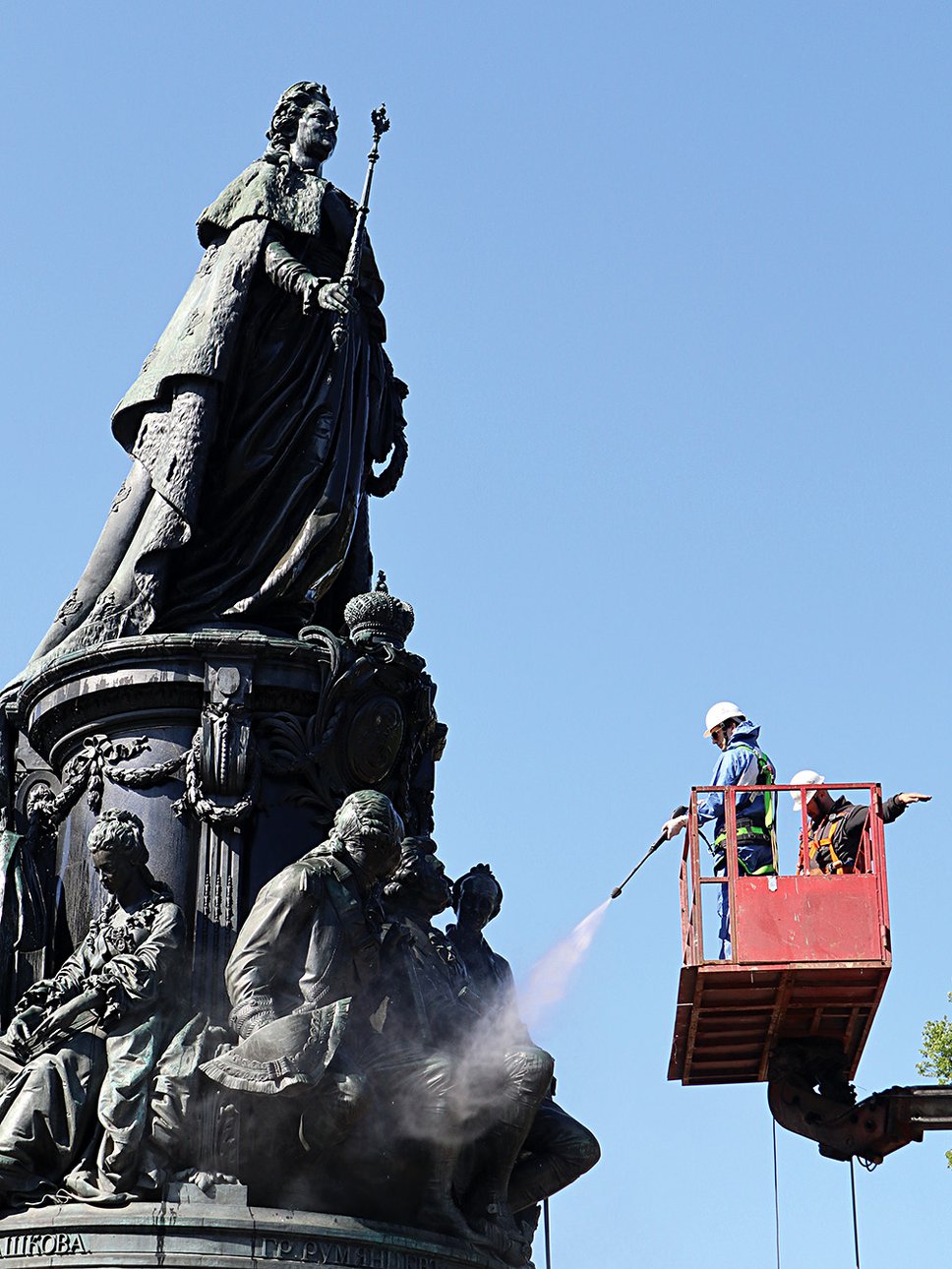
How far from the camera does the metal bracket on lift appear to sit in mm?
18469

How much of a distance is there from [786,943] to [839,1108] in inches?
83.1

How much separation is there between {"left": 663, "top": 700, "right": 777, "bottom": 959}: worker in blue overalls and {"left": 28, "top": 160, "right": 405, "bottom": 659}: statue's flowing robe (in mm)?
3147

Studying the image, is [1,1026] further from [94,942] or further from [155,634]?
[155,634]

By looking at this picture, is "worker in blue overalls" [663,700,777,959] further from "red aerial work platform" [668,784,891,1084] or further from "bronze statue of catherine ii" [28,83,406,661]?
"bronze statue of catherine ii" [28,83,406,661]

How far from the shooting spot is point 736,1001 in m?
17.9

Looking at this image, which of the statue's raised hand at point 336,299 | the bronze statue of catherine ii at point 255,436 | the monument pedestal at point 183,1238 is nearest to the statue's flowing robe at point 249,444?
the bronze statue of catherine ii at point 255,436

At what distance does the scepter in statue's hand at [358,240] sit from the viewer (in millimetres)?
16078

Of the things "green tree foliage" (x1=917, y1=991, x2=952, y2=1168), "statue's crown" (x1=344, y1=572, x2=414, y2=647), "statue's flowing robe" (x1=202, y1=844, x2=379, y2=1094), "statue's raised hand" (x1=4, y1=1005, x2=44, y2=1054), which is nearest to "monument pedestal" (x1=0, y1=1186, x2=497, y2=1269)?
"statue's flowing robe" (x1=202, y1=844, x2=379, y2=1094)

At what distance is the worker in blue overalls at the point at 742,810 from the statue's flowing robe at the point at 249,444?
3.15 m

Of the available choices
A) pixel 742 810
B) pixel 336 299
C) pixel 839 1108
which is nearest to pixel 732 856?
pixel 742 810

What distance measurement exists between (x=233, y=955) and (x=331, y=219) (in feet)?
19.6

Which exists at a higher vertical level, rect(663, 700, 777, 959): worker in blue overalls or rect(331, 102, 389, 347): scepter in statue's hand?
rect(331, 102, 389, 347): scepter in statue's hand

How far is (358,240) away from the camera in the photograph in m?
16.3

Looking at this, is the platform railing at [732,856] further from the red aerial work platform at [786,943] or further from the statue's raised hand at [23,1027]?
the statue's raised hand at [23,1027]
